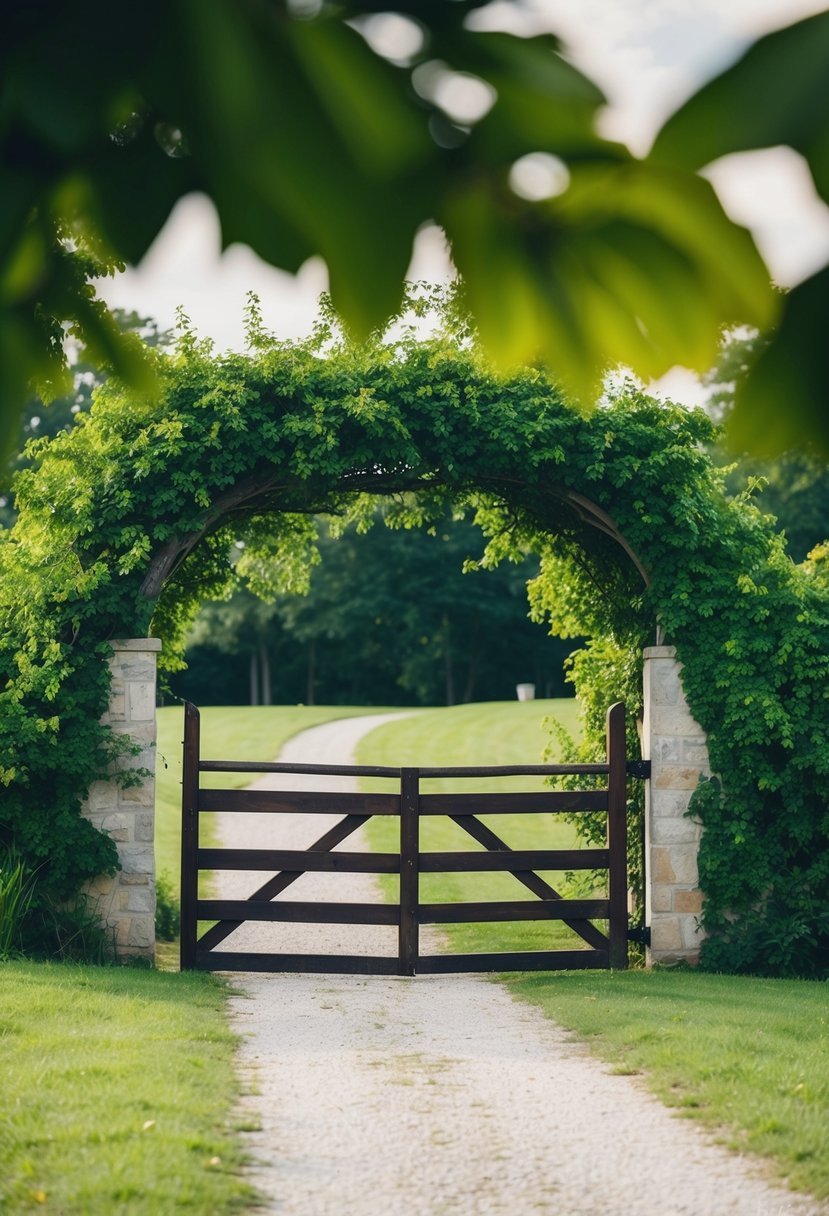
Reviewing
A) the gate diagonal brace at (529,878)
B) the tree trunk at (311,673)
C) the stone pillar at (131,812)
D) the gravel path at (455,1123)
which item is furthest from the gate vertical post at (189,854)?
the tree trunk at (311,673)

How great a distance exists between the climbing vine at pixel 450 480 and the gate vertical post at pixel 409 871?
1.84 m

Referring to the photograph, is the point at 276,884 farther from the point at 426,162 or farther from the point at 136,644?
the point at 426,162

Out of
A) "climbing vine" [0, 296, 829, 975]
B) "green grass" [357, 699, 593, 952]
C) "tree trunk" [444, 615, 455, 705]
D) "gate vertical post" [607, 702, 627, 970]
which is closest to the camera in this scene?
"climbing vine" [0, 296, 829, 975]

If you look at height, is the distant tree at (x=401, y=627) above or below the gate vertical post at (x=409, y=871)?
above

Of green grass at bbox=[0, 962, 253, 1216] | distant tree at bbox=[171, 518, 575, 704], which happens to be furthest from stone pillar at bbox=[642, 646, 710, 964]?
distant tree at bbox=[171, 518, 575, 704]

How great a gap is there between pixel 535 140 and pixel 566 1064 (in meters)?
5.47

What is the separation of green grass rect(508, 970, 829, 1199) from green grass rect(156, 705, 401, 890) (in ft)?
25.5

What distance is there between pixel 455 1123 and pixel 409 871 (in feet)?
11.5

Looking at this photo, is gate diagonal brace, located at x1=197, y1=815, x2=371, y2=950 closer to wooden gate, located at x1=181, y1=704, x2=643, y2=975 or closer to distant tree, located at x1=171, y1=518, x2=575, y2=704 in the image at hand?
wooden gate, located at x1=181, y1=704, x2=643, y2=975

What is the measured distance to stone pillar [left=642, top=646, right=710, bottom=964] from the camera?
821 cm

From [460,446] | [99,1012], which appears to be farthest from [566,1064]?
[460,446]

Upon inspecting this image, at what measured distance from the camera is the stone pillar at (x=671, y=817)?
8.21m

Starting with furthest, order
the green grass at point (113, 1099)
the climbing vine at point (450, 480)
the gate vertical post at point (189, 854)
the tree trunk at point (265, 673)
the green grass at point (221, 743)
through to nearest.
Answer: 1. the tree trunk at point (265, 673)
2. the green grass at point (221, 743)
3. the gate vertical post at point (189, 854)
4. the climbing vine at point (450, 480)
5. the green grass at point (113, 1099)

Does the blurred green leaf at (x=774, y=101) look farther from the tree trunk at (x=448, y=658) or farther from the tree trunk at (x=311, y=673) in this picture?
the tree trunk at (x=311, y=673)
